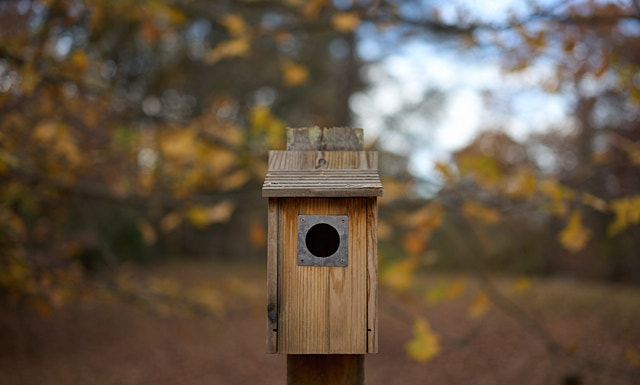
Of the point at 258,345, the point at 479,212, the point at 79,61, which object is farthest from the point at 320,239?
the point at 258,345

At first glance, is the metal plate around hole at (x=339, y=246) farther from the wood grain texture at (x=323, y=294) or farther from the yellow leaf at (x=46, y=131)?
the yellow leaf at (x=46, y=131)

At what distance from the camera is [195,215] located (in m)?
3.91

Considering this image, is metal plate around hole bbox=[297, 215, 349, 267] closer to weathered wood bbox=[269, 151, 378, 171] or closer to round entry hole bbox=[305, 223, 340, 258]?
weathered wood bbox=[269, 151, 378, 171]

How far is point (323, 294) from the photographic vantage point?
1.85 meters

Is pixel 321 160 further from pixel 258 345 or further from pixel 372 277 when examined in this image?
pixel 258 345

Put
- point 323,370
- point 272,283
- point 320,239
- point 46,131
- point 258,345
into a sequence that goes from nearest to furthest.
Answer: point 272,283, point 323,370, point 320,239, point 46,131, point 258,345

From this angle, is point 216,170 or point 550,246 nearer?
point 216,170

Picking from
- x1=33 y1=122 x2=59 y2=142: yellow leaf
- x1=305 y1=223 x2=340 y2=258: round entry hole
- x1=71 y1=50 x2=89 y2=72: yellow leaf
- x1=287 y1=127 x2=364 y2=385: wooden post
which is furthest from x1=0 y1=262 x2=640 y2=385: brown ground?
x1=287 y1=127 x2=364 y2=385: wooden post

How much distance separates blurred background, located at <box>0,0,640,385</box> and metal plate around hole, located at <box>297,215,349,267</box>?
143cm

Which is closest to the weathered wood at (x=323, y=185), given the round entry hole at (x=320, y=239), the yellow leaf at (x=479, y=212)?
the round entry hole at (x=320, y=239)

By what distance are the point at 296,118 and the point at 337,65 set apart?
2308 mm

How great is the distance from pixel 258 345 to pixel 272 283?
847 cm

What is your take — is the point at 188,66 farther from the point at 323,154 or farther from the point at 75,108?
the point at 323,154

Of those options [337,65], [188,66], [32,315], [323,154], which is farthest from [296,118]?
[323,154]
